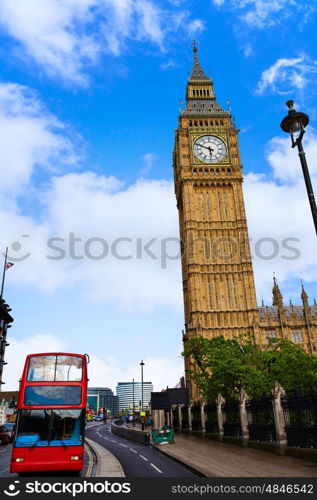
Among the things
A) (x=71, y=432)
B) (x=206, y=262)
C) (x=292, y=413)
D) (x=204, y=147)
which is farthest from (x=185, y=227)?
(x=71, y=432)

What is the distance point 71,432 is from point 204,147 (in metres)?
67.9

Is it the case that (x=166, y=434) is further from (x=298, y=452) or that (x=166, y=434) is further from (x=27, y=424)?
(x=27, y=424)

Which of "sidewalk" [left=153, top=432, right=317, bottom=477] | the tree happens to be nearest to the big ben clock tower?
the tree

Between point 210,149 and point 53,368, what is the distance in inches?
2636

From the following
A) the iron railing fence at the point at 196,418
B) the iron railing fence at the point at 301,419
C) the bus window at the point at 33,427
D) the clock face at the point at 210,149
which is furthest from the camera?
the clock face at the point at 210,149

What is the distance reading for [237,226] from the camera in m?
69.5

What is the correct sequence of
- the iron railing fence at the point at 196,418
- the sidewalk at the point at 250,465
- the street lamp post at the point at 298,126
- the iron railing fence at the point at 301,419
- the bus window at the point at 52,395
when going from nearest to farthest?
1. the street lamp post at the point at 298,126
2. the sidewalk at the point at 250,465
3. the bus window at the point at 52,395
4. the iron railing fence at the point at 301,419
5. the iron railing fence at the point at 196,418

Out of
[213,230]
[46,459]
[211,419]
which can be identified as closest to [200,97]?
[213,230]

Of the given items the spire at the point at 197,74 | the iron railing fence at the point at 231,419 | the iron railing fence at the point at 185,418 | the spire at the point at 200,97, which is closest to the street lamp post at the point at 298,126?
the iron railing fence at the point at 231,419

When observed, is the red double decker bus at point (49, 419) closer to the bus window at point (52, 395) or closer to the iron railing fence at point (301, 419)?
the bus window at point (52, 395)

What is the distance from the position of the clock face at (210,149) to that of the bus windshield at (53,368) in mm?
64447

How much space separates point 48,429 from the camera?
13.6 metres

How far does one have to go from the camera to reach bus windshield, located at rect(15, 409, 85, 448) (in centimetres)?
1354

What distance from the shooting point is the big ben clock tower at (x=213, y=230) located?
63.8 meters
